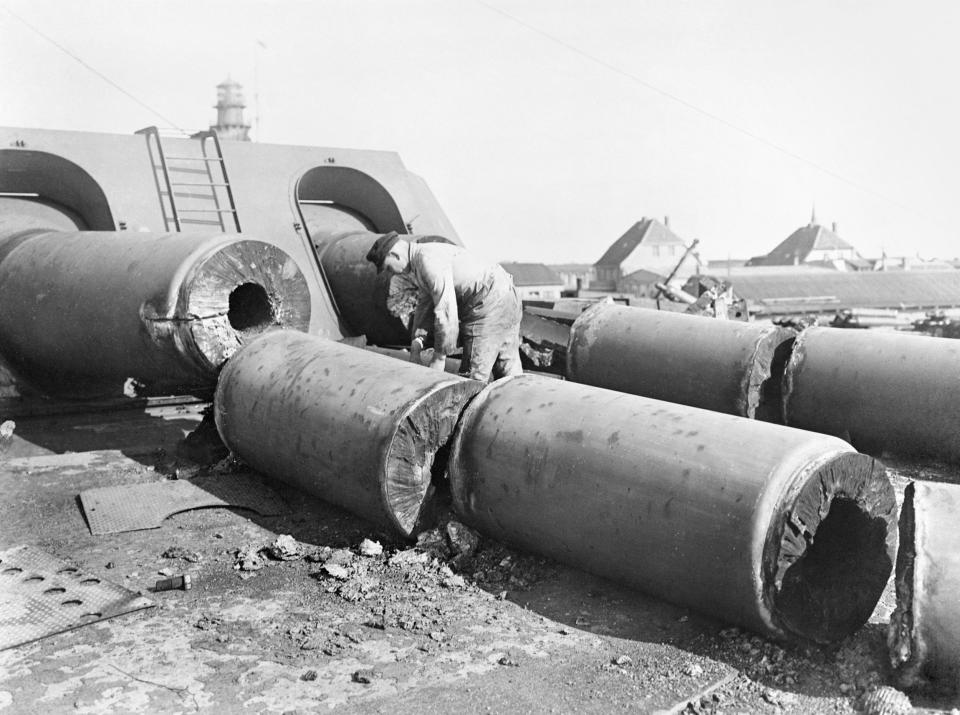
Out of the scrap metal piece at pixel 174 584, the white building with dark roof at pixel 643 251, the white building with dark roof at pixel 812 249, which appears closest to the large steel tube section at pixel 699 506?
the scrap metal piece at pixel 174 584

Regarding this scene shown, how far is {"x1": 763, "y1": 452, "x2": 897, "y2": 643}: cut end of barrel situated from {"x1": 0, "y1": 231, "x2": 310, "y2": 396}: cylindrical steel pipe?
3.82 metres


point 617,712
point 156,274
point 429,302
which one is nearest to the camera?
point 617,712

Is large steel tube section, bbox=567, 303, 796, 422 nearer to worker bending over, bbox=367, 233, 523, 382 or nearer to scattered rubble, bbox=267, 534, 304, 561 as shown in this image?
worker bending over, bbox=367, 233, 523, 382

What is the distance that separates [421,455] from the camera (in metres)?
4.83

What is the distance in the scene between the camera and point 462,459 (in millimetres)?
4719

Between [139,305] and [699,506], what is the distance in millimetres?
3986

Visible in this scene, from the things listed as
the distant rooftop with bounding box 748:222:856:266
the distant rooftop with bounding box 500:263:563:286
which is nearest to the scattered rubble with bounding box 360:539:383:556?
the distant rooftop with bounding box 500:263:563:286

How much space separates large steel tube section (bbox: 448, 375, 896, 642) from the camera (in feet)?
11.9

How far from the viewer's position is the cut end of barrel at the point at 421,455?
15.5 ft

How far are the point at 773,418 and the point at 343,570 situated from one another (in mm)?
3959

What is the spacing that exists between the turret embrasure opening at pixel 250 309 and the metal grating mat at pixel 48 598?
2220 millimetres

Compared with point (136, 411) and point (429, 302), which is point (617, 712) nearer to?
point (429, 302)

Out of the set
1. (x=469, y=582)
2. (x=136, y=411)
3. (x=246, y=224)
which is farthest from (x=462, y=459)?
(x=246, y=224)

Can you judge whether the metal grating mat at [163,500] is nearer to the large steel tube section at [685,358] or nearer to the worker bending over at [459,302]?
the worker bending over at [459,302]
